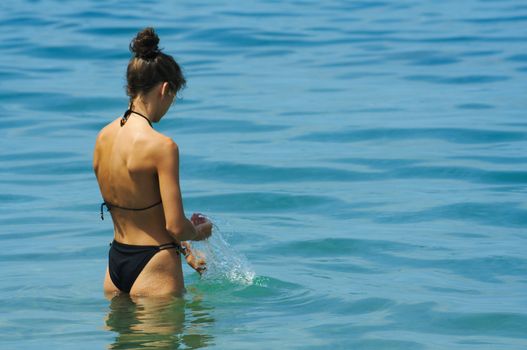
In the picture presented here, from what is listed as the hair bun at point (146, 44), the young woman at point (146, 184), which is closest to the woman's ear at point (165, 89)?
the young woman at point (146, 184)

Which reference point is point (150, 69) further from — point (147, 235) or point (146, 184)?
point (147, 235)

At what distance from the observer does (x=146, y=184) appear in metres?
5.36

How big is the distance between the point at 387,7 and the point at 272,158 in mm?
12654

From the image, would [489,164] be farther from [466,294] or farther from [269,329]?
[269,329]

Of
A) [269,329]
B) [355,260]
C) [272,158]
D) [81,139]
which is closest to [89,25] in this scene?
[81,139]

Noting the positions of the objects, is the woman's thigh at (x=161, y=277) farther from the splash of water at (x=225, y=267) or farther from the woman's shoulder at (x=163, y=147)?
the splash of water at (x=225, y=267)

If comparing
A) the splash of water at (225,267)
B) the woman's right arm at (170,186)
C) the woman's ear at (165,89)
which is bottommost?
the splash of water at (225,267)

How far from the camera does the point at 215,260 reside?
690 cm

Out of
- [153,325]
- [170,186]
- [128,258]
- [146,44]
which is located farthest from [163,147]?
[153,325]

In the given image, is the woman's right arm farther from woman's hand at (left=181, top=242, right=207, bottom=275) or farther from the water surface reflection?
woman's hand at (left=181, top=242, right=207, bottom=275)

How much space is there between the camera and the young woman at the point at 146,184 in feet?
17.3

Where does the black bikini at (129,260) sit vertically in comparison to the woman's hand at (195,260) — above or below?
above

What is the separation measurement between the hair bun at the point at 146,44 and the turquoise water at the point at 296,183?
123cm

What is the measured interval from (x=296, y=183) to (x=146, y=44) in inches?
188
